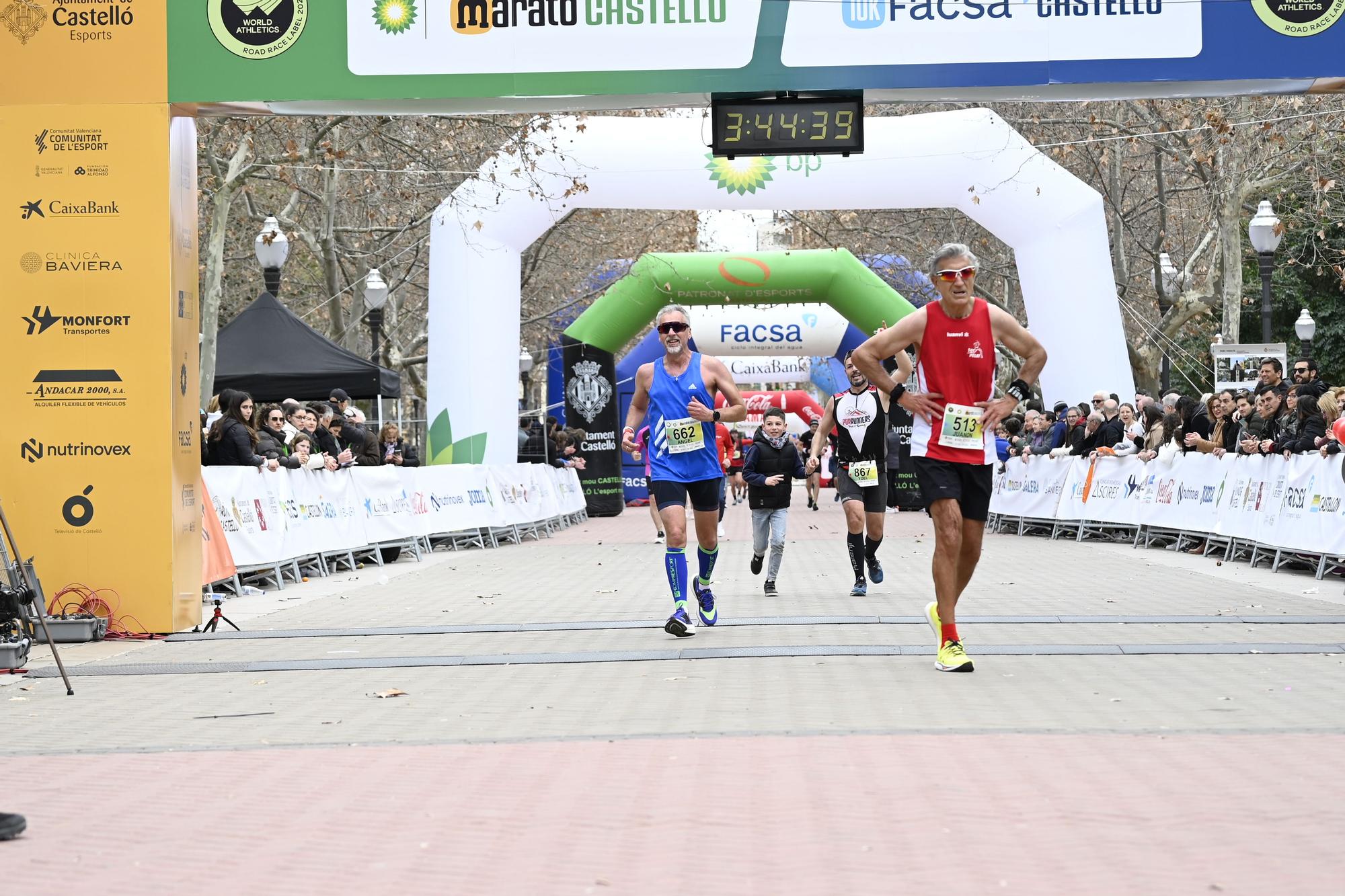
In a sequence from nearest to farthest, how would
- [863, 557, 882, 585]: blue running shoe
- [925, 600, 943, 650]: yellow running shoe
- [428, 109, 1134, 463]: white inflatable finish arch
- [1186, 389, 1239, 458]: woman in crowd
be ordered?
[925, 600, 943, 650]: yellow running shoe → [863, 557, 882, 585]: blue running shoe → [1186, 389, 1239, 458]: woman in crowd → [428, 109, 1134, 463]: white inflatable finish arch

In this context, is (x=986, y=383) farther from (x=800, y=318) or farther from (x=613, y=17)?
(x=800, y=318)

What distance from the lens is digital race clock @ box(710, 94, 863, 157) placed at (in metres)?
12.0

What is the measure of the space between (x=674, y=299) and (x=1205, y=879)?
26.2m

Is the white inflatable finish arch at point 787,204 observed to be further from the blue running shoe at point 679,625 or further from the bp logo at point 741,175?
the blue running shoe at point 679,625

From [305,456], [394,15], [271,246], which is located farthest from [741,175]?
[394,15]

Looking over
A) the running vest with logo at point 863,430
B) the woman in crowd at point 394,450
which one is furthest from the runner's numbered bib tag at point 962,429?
the woman in crowd at point 394,450

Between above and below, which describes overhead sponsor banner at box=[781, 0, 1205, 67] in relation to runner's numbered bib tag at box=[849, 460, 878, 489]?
above

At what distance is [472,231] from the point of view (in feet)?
78.5

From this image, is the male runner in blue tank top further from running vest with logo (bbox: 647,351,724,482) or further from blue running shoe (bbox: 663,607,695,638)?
blue running shoe (bbox: 663,607,695,638)

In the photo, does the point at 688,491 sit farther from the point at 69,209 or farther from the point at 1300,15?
the point at 1300,15

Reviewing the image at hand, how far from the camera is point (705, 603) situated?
11.3 m

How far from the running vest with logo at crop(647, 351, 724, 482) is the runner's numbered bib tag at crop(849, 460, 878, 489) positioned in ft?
10.7

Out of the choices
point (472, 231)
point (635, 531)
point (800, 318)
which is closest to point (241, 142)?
point (472, 231)

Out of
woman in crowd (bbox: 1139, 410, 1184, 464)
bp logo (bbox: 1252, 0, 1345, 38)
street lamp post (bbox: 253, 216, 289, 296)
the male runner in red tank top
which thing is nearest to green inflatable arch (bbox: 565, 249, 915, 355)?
street lamp post (bbox: 253, 216, 289, 296)
